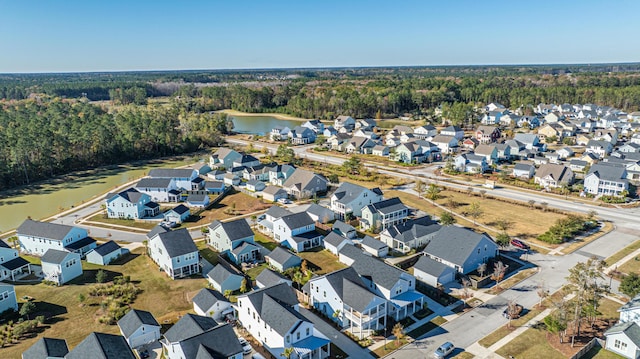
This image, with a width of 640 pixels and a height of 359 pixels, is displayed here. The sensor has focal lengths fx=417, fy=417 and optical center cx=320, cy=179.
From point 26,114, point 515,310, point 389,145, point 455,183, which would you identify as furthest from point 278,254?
point 26,114

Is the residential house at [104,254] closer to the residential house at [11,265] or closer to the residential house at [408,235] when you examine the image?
the residential house at [11,265]

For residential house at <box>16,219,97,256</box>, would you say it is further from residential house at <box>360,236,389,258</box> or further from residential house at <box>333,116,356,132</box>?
residential house at <box>333,116,356,132</box>

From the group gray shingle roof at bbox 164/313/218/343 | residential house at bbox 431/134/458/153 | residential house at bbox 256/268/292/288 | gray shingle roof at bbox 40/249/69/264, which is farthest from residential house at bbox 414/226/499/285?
residential house at bbox 431/134/458/153

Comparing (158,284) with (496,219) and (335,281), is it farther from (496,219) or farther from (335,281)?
(496,219)

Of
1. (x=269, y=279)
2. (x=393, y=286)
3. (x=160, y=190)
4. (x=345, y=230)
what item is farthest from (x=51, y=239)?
(x=393, y=286)

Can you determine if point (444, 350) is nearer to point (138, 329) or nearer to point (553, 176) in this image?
point (138, 329)

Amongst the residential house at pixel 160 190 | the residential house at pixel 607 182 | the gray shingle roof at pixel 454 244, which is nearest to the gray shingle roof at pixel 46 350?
the gray shingle roof at pixel 454 244

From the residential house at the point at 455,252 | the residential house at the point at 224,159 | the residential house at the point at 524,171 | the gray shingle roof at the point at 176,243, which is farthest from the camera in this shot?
the residential house at the point at 224,159
